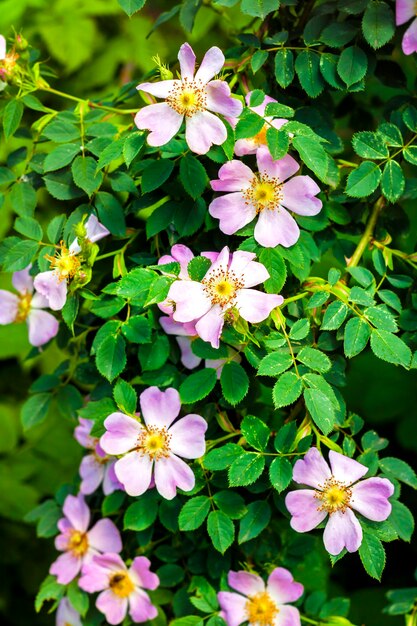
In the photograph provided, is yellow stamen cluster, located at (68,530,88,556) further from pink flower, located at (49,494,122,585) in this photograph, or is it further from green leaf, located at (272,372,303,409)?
green leaf, located at (272,372,303,409)

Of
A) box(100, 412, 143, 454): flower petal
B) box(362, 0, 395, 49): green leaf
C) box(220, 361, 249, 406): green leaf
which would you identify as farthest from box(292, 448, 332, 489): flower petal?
box(362, 0, 395, 49): green leaf

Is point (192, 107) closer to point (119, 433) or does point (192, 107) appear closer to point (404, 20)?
point (404, 20)

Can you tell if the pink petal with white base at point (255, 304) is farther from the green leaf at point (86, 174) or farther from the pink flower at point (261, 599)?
the pink flower at point (261, 599)

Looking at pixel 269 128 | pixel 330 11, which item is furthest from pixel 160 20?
pixel 269 128

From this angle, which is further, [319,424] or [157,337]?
[157,337]

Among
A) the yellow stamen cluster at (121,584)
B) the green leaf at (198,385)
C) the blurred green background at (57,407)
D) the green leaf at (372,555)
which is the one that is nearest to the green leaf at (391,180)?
the green leaf at (198,385)

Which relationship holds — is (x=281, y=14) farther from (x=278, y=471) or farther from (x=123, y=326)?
(x=278, y=471)
